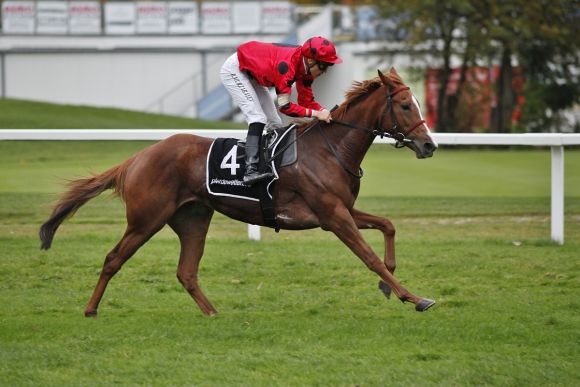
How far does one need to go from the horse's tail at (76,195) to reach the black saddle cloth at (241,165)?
0.77 m

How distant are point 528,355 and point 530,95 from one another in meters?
26.1

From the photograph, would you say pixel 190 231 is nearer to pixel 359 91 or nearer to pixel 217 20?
pixel 359 91

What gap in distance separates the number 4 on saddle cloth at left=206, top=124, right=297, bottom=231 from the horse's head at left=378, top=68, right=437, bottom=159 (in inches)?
28.7

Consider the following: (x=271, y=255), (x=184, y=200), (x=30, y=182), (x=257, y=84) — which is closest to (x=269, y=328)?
(x=184, y=200)

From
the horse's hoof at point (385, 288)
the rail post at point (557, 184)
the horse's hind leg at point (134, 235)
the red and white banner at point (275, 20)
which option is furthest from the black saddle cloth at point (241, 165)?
the red and white banner at point (275, 20)

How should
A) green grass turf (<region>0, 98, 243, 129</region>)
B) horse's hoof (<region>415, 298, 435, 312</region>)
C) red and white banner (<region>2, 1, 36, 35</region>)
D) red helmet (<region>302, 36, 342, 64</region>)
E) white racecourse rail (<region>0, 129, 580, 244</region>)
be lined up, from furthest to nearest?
red and white banner (<region>2, 1, 36, 35</region>), green grass turf (<region>0, 98, 243, 129</region>), white racecourse rail (<region>0, 129, 580, 244</region>), red helmet (<region>302, 36, 342, 64</region>), horse's hoof (<region>415, 298, 435, 312</region>)

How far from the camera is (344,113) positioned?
26.4ft

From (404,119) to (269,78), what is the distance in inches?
39.6

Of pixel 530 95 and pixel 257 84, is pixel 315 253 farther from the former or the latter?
pixel 530 95

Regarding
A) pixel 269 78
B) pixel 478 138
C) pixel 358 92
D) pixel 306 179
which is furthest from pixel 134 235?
pixel 478 138

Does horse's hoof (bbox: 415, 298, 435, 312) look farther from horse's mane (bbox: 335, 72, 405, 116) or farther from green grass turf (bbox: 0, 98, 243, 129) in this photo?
green grass turf (bbox: 0, 98, 243, 129)

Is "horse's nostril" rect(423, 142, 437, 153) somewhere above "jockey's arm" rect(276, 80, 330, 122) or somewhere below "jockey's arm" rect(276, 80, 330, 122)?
below

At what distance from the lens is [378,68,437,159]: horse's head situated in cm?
766

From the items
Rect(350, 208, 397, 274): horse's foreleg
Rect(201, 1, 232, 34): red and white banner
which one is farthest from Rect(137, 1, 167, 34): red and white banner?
A: Rect(350, 208, 397, 274): horse's foreleg
